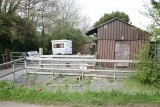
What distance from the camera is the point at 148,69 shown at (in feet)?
38.9

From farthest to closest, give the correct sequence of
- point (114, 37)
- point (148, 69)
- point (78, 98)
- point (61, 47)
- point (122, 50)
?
point (61, 47)
point (122, 50)
point (114, 37)
point (148, 69)
point (78, 98)

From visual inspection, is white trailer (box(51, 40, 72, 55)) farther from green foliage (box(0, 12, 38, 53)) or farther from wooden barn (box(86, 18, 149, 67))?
wooden barn (box(86, 18, 149, 67))

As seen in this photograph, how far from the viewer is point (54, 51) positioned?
1414 inches

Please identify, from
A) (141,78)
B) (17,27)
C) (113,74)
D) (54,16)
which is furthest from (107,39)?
(54,16)

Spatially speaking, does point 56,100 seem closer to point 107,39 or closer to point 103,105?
point 103,105

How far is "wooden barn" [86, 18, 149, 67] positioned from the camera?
19219 millimetres

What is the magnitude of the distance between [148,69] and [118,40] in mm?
7942

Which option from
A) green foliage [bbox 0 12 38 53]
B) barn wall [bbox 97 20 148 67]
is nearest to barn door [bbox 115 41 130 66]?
barn wall [bbox 97 20 148 67]

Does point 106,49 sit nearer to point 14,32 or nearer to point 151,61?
point 151,61

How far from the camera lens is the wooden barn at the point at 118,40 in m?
19.2

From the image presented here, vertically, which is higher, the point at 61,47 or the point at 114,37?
the point at 114,37

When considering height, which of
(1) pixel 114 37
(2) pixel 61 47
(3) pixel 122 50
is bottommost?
(3) pixel 122 50

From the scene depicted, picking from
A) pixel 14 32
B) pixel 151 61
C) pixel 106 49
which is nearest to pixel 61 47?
pixel 14 32

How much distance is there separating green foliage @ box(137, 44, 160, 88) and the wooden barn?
6.88 meters
